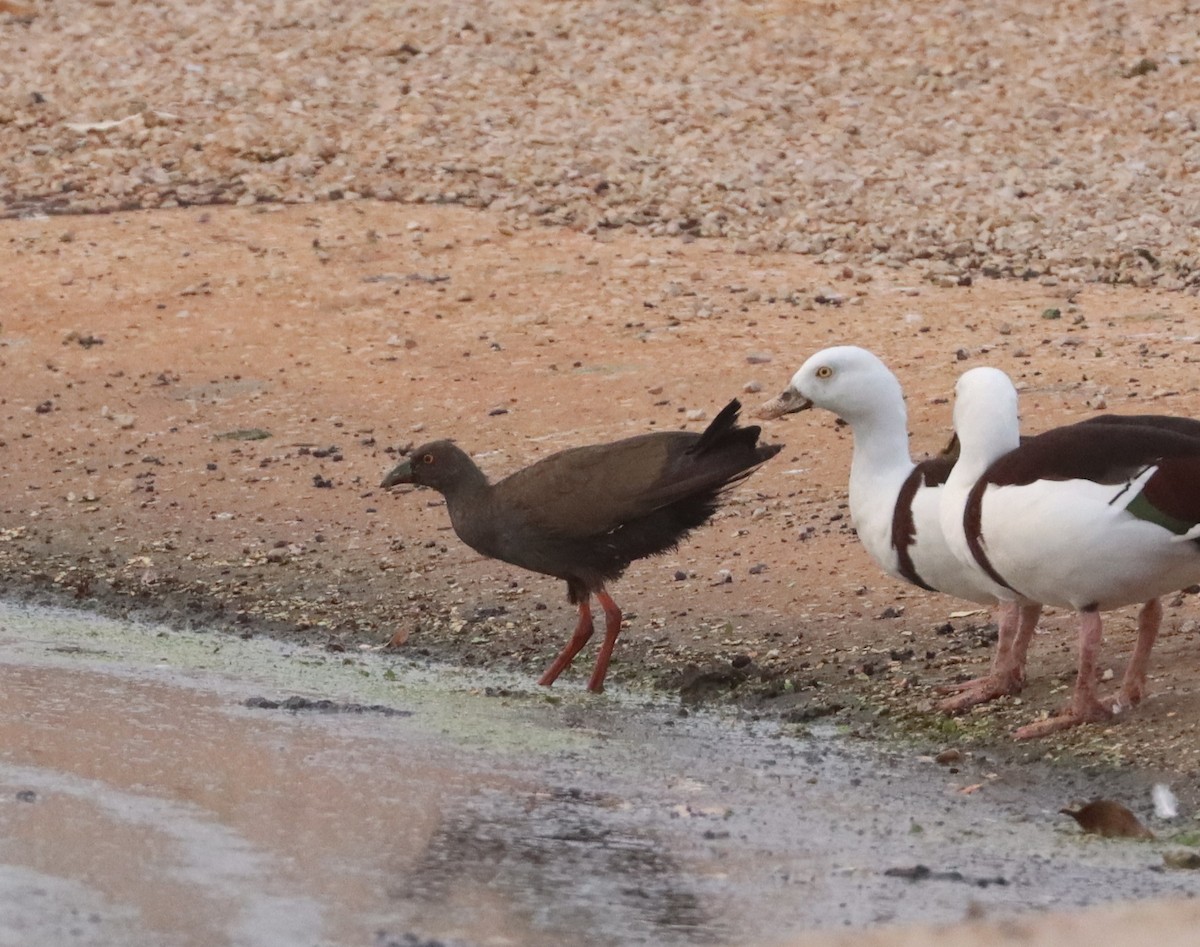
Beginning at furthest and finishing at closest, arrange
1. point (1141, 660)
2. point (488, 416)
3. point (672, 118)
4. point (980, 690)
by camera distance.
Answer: point (672, 118) → point (488, 416) → point (980, 690) → point (1141, 660)

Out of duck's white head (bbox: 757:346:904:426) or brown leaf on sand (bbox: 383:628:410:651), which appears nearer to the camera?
duck's white head (bbox: 757:346:904:426)

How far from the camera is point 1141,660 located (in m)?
6.51

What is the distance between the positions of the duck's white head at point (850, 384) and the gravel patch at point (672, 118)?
5.34 m

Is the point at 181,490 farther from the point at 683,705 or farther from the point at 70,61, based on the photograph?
the point at 70,61

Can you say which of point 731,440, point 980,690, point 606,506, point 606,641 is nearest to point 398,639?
point 606,641

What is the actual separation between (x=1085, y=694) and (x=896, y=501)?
983 mm

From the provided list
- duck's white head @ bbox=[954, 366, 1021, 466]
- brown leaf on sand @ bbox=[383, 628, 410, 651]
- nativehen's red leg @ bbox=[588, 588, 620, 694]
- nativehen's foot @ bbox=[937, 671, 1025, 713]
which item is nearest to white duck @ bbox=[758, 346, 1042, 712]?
nativehen's foot @ bbox=[937, 671, 1025, 713]

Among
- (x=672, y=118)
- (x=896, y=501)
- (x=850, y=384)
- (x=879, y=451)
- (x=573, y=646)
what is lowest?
(x=573, y=646)

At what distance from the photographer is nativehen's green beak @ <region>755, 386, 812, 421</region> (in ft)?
24.2

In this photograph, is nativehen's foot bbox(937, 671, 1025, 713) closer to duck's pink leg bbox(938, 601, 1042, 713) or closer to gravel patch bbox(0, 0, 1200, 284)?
duck's pink leg bbox(938, 601, 1042, 713)

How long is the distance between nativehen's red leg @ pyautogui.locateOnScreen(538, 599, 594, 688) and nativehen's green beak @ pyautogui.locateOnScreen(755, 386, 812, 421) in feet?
2.88

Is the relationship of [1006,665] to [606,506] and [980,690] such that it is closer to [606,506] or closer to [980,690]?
[980,690]

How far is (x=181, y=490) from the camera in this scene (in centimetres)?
969

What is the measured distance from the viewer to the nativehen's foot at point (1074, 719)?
20.8 ft
